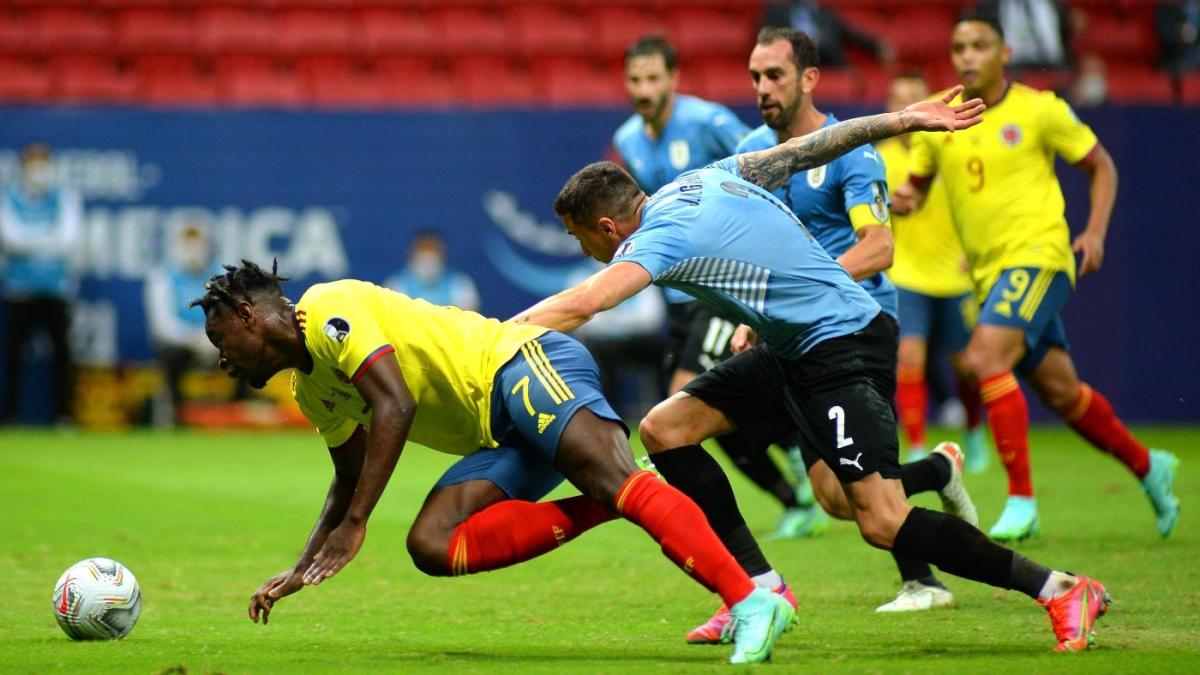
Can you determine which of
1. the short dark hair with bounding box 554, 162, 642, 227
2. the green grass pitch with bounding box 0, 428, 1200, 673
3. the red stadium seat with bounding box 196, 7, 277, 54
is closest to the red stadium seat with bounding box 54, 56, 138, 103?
the red stadium seat with bounding box 196, 7, 277, 54

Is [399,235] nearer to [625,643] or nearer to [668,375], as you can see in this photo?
[668,375]

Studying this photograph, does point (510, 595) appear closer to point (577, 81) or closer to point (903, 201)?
point (903, 201)

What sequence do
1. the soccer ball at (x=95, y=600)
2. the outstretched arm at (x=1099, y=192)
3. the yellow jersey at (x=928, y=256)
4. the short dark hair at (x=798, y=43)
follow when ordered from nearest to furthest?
the soccer ball at (x=95, y=600), the short dark hair at (x=798, y=43), the outstretched arm at (x=1099, y=192), the yellow jersey at (x=928, y=256)

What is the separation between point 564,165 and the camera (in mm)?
16750

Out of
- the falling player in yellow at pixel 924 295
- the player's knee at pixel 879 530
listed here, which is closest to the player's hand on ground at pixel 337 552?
the player's knee at pixel 879 530

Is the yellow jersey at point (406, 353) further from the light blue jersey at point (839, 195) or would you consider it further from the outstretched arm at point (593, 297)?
the light blue jersey at point (839, 195)

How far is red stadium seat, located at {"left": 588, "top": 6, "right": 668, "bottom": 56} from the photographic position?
17.9 meters

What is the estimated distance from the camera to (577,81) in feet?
58.1

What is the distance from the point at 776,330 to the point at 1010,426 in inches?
127

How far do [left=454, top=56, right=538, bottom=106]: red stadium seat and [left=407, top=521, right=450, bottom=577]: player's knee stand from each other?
12176 millimetres

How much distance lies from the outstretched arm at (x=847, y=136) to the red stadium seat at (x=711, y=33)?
461 inches

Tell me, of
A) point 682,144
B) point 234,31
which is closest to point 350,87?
point 234,31

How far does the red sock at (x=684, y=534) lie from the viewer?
5.34 m

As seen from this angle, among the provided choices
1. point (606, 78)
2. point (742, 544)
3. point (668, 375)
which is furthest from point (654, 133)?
point (606, 78)
